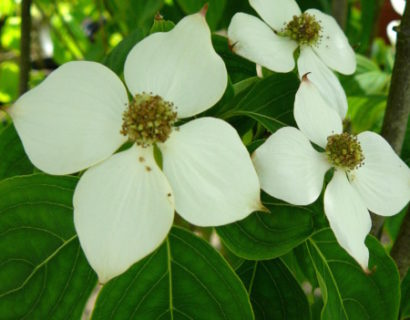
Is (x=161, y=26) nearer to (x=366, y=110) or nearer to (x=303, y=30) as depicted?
(x=303, y=30)

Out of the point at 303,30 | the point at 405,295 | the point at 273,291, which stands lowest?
the point at 405,295

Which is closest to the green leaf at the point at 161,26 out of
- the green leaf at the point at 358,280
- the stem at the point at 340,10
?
the green leaf at the point at 358,280

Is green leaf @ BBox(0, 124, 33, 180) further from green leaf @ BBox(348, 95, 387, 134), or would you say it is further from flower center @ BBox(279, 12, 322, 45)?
green leaf @ BBox(348, 95, 387, 134)

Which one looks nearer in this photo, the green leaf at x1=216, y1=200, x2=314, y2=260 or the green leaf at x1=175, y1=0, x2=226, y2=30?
the green leaf at x1=216, y1=200, x2=314, y2=260

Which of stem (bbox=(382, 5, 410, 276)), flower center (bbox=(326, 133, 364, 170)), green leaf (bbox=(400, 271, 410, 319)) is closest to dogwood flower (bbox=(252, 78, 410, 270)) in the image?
flower center (bbox=(326, 133, 364, 170))

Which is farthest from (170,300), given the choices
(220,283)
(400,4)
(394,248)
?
(400,4)

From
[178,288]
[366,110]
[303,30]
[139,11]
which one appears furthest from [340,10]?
[178,288]
